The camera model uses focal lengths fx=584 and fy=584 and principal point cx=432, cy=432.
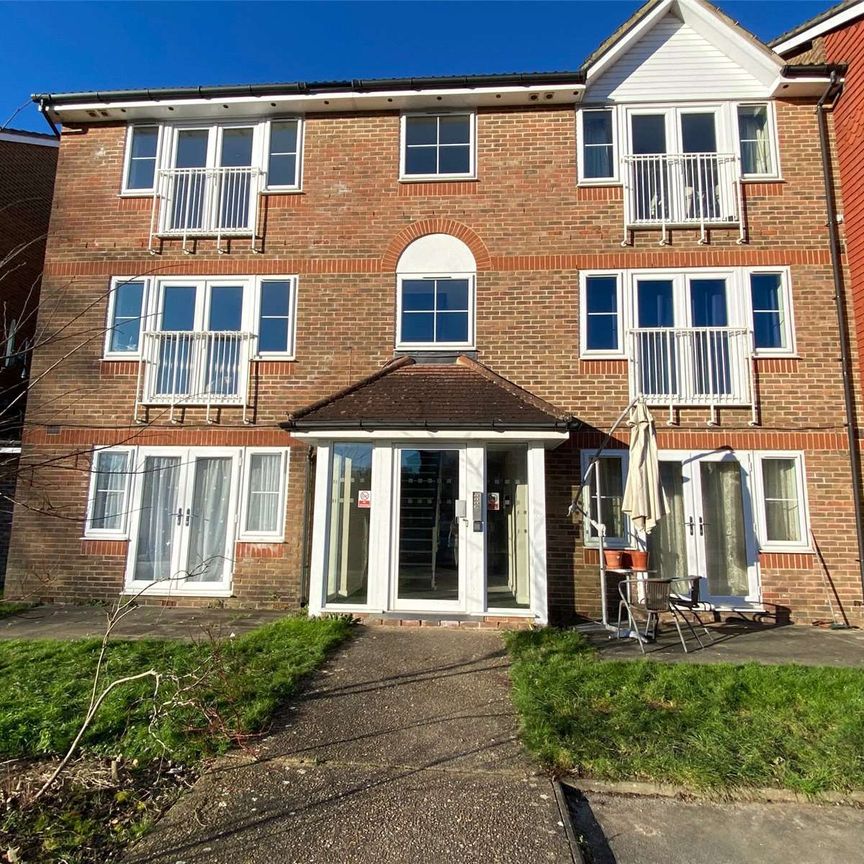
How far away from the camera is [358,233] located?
33.4 ft

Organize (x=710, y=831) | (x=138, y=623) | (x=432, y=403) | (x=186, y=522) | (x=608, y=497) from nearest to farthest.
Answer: (x=710, y=831)
(x=138, y=623)
(x=432, y=403)
(x=608, y=497)
(x=186, y=522)

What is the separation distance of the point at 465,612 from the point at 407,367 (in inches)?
157

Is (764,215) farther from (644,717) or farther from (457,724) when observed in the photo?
(457,724)

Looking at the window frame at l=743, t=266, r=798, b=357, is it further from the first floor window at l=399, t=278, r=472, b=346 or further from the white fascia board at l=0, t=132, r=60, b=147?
the white fascia board at l=0, t=132, r=60, b=147

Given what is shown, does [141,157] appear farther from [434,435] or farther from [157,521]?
[434,435]

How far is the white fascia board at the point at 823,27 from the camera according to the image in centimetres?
948

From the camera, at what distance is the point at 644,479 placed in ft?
24.4

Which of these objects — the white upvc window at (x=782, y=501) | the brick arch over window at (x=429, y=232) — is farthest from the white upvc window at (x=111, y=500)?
the white upvc window at (x=782, y=501)

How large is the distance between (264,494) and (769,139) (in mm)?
10404

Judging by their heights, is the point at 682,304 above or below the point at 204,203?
below

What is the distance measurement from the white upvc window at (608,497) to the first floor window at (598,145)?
4845mm

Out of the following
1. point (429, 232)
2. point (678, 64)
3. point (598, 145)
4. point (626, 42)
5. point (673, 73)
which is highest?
point (626, 42)

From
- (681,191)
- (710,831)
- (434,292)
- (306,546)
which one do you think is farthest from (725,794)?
(681,191)

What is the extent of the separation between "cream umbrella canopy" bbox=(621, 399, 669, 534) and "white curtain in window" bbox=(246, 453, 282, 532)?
17.9 feet
